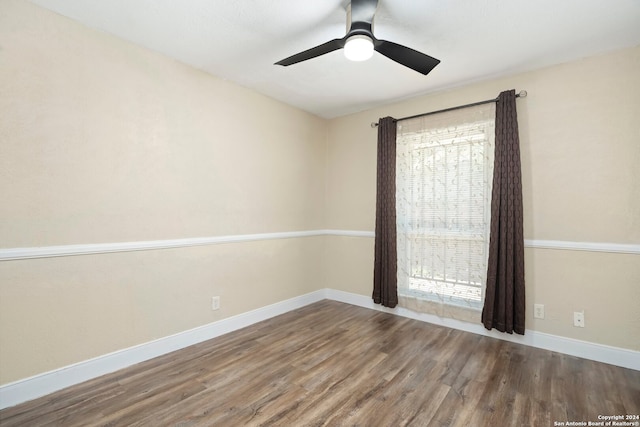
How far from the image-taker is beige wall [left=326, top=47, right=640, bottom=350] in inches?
90.7

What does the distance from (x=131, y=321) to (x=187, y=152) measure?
57.6 inches

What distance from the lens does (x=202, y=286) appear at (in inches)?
108

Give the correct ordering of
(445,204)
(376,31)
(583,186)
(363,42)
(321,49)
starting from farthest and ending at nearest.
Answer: (445,204)
(583,186)
(376,31)
(321,49)
(363,42)

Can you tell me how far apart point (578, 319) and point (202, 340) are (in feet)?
10.8

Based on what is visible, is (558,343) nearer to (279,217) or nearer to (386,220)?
(386,220)

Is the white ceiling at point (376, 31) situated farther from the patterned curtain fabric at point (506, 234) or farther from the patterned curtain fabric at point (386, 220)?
the patterned curtain fabric at point (386, 220)

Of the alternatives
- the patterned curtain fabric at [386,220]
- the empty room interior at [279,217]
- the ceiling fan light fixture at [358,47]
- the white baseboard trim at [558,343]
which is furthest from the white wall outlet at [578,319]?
the ceiling fan light fixture at [358,47]

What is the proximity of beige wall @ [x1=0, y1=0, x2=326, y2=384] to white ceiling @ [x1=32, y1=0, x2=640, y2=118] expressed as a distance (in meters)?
0.26

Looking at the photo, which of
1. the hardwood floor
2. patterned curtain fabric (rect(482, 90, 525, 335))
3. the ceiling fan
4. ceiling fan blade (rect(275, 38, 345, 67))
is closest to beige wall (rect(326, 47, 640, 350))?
patterned curtain fabric (rect(482, 90, 525, 335))

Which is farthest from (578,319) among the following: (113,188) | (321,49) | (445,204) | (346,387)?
(113,188)

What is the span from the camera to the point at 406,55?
1.93 meters

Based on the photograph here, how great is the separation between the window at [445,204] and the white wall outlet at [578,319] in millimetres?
702

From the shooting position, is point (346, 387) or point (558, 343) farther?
point (558, 343)

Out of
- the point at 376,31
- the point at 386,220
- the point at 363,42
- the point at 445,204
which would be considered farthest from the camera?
the point at 386,220
